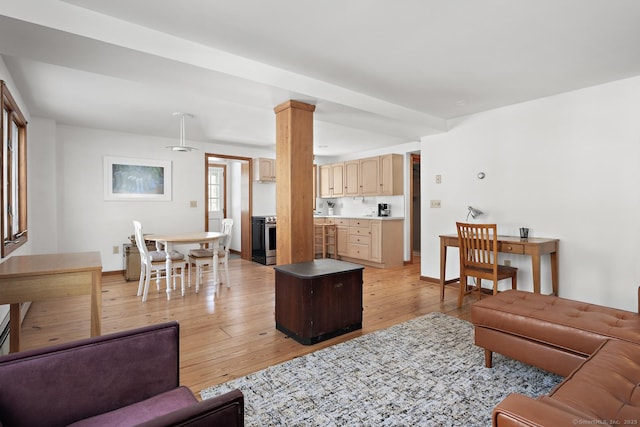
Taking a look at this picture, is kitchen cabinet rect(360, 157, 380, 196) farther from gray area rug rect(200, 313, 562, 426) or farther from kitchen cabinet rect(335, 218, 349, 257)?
gray area rug rect(200, 313, 562, 426)

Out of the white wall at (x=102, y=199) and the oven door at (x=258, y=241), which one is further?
the oven door at (x=258, y=241)

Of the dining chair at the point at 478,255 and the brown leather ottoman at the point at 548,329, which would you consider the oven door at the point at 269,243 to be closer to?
the dining chair at the point at 478,255

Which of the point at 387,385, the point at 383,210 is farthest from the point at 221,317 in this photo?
the point at 383,210

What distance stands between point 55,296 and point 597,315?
3.19m

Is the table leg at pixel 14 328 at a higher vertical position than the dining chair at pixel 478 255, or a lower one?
lower

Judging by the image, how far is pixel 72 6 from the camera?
1.94 metres

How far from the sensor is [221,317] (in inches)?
128

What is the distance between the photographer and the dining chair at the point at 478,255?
3.30 m

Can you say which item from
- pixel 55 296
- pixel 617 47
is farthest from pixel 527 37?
pixel 55 296

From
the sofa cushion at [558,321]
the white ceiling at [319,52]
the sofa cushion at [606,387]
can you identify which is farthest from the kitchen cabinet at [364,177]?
the sofa cushion at [606,387]

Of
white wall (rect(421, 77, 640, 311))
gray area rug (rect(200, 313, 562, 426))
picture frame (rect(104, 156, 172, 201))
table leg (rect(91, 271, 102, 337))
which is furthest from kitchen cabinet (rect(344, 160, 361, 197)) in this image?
table leg (rect(91, 271, 102, 337))

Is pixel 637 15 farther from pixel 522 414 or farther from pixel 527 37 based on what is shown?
pixel 522 414

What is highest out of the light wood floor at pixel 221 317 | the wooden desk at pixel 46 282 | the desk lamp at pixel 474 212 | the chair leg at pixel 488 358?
the desk lamp at pixel 474 212

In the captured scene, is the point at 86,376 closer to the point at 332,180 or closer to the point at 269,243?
the point at 269,243
